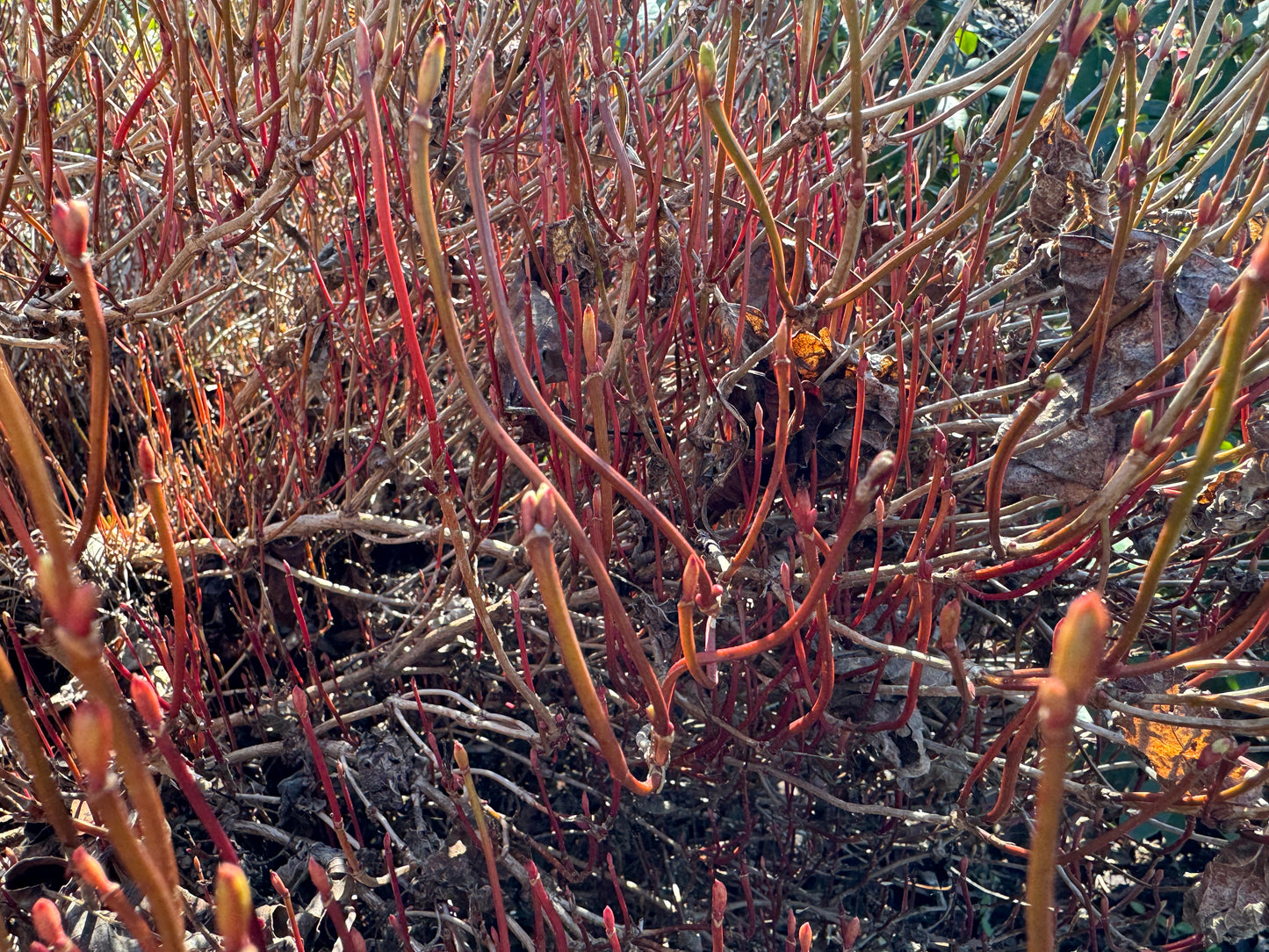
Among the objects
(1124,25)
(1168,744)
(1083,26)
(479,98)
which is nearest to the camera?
(479,98)

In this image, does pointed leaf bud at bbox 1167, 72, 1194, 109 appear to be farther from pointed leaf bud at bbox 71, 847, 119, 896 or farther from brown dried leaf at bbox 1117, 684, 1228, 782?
pointed leaf bud at bbox 71, 847, 119, 896

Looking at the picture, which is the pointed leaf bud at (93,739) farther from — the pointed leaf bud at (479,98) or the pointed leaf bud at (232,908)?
the pointed leaf bud at (479,98)

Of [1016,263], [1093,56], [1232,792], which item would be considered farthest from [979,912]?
[1093,56]

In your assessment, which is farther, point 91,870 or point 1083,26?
point 1083,26

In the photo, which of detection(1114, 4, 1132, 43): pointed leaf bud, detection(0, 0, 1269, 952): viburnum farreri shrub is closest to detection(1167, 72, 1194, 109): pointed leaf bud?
detection(0, 0, 1269, 952): viburnum farreri shrub

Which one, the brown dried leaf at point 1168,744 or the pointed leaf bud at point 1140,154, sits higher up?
the pointed leaf bud at point 1140,154

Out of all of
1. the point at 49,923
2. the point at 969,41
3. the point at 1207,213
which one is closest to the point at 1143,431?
the point at 1207,213

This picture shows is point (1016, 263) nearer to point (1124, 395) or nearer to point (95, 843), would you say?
point (1124, 395)

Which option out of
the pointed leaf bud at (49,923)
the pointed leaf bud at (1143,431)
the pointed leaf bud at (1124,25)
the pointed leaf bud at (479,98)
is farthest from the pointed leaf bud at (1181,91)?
the pointed leaf bud at (49,923)

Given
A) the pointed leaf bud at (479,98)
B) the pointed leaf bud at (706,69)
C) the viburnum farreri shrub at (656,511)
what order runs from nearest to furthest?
the pointed leaf bud at (479,98), the pointed leaf bud at (706,69), the viburnum farreri shrub at (656,511)

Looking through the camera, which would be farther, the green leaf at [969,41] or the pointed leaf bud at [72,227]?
the green leaf at [969,41]

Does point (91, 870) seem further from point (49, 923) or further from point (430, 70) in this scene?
point (430, 70)

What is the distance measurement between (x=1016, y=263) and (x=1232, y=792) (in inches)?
38.8

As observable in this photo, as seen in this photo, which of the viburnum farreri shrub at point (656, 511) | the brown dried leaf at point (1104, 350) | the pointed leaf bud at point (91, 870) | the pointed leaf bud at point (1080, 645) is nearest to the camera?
the pointed leaf bud at point (1080, 645)
